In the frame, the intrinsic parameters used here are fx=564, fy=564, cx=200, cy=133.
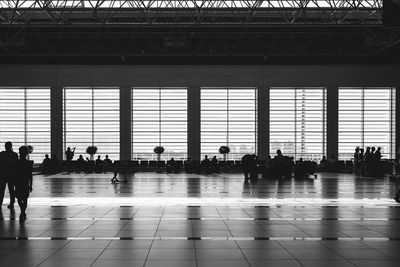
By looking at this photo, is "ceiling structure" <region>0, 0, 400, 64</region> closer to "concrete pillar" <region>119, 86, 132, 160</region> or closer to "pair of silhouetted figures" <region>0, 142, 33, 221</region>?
"concrete pillar" <region>119, 86, 132, 160</region>

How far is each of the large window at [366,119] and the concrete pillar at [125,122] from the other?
15946 millimetres

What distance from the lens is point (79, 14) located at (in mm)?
35469

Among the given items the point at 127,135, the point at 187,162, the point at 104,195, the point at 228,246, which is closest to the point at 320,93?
the point at 187,162

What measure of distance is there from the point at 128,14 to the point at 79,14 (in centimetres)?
330

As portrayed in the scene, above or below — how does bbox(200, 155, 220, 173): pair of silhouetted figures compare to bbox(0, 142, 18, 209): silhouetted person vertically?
below

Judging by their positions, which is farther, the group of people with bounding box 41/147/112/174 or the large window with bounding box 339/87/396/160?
the large window with bounding box 339/87/396/160

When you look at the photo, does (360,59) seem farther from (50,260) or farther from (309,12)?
(50,260)

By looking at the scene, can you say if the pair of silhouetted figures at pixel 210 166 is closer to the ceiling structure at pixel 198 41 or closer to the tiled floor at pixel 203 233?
the ceiling structure at pixel 198 41

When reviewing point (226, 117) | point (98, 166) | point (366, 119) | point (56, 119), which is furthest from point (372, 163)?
point (56, 119)

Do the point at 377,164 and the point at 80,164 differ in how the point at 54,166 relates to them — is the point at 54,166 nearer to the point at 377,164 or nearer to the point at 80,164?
the point at 80,164

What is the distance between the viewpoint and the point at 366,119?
43.4 meters

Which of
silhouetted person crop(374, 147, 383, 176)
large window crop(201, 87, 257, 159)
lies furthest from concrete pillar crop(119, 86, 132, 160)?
silhouetted person crop(374, 147, 383, 176)

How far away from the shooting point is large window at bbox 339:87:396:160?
42.8 meters

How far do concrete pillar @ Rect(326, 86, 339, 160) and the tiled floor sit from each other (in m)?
27.2
